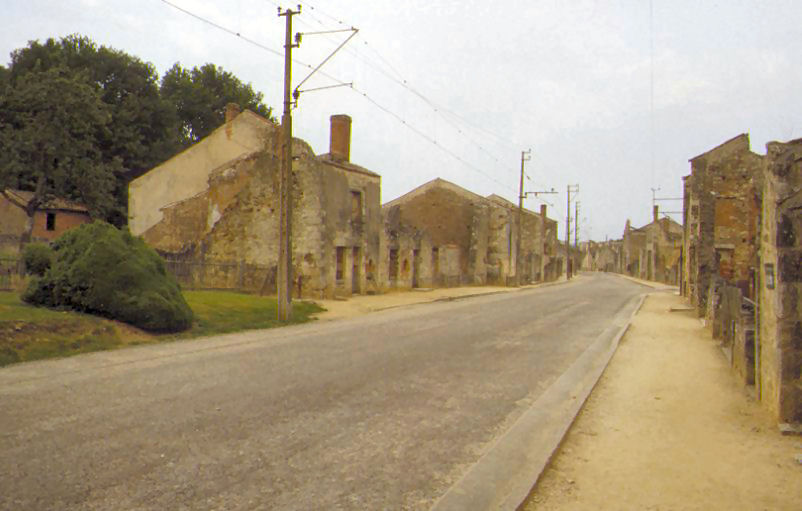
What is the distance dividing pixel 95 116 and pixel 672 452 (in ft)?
112

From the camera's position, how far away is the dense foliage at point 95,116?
32.4 meters

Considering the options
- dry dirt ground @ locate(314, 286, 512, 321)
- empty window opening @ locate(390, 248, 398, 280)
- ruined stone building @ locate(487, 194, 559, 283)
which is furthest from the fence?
ruined stone building @ locate(487, 194, 559, 283)

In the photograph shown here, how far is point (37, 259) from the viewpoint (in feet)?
43.9

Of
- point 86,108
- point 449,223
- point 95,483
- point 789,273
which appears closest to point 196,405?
point 95,483

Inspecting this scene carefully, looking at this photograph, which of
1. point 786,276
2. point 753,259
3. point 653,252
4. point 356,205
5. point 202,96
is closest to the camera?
point 786,276

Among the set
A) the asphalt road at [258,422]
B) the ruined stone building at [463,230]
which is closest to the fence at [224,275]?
the asphalt road at [258,422]

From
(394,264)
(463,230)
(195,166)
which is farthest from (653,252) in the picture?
(195,166)

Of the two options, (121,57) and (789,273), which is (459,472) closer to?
(789,273)

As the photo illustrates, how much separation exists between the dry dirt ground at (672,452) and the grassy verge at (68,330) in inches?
320

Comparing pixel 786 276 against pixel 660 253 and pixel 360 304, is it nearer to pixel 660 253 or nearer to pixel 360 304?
pixel 360 304

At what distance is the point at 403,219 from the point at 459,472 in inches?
1661

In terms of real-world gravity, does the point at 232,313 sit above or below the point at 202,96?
below

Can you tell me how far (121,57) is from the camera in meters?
43.1

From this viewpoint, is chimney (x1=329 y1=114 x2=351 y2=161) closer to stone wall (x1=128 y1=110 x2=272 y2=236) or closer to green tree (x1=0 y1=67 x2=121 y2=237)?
stone wall (x1=128 y1=110 x2=272 y2=236)
